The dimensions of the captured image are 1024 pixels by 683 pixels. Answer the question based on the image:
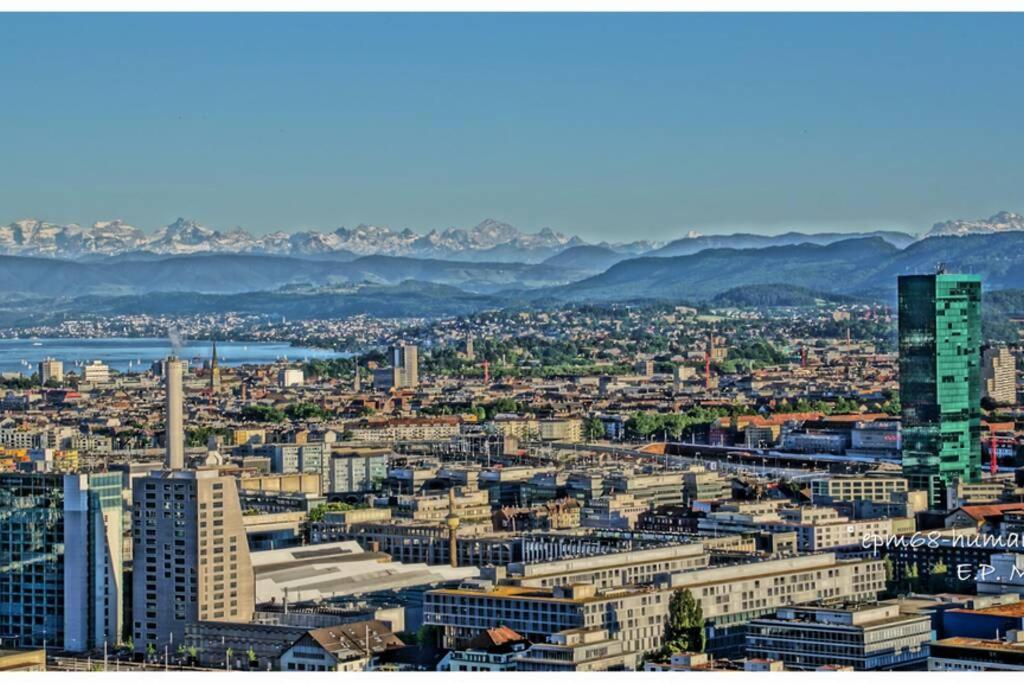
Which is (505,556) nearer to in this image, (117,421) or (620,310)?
(117,421)

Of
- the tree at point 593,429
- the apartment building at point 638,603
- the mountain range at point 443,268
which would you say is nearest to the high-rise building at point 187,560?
the apartment building at point 638,603

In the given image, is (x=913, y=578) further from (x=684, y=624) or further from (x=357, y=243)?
(x=357, y=243)

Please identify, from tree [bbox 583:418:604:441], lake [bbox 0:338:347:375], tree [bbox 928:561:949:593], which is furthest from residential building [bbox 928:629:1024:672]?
lake [bbox 0:338:347:375]

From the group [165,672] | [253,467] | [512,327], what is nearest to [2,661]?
[165,672]

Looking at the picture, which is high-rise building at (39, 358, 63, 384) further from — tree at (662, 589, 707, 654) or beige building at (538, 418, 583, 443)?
tree at (662, 589, 707, 654)

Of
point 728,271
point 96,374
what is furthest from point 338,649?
point 728,271
